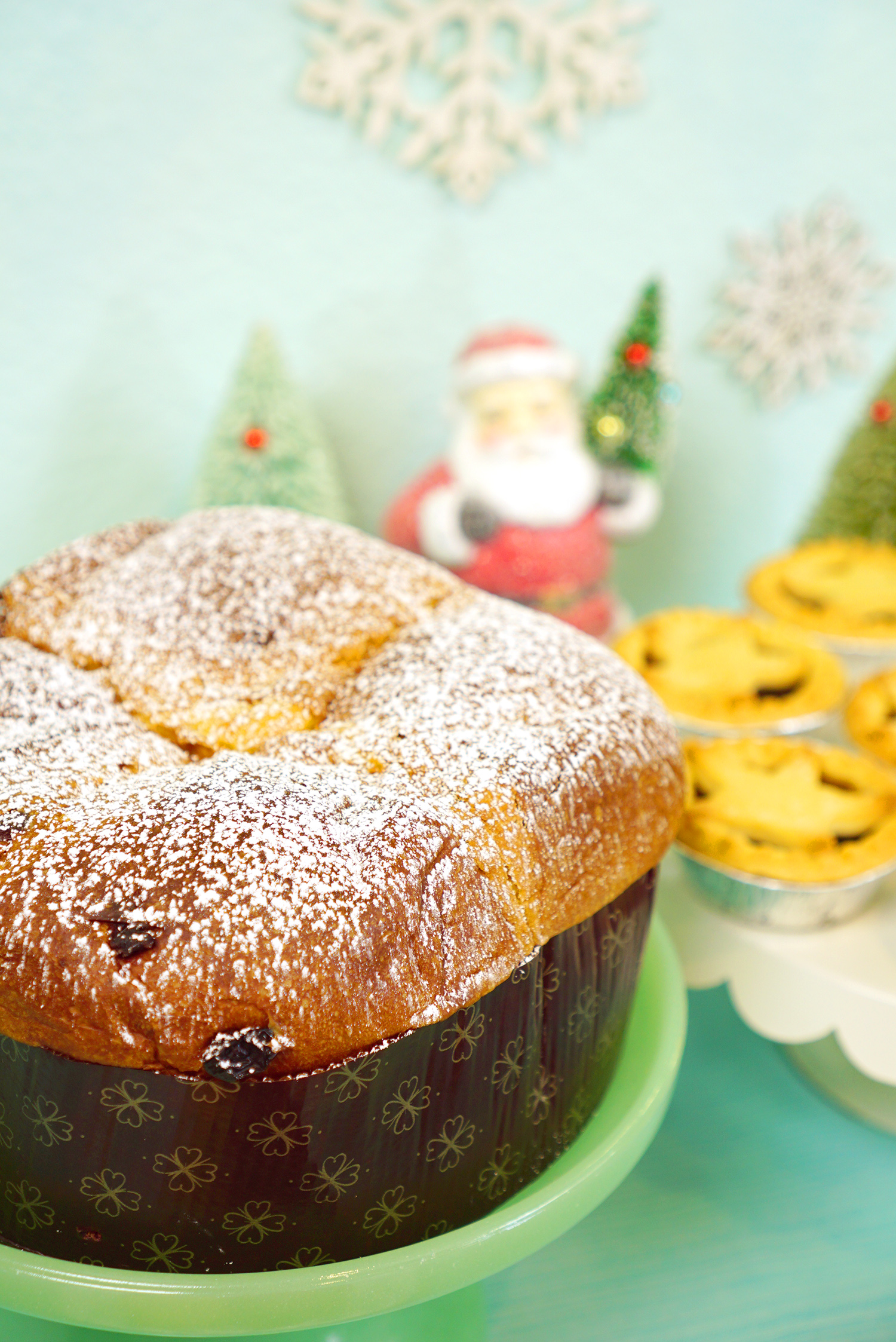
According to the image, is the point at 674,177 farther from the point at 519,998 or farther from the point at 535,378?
the point at 519,998

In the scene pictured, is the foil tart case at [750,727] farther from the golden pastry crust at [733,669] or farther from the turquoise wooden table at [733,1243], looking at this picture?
the turquoise wooden table at [733,1243]

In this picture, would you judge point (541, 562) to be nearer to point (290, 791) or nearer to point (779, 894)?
point (779, 894)

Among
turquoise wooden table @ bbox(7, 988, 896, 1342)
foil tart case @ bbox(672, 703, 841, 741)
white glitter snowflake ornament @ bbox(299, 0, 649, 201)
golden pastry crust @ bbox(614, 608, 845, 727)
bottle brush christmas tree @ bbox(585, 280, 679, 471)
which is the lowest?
turquoise wooden table @ bbox(7, 988, 896, 1342)

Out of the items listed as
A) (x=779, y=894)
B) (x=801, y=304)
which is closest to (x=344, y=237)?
(x=801, y=304)

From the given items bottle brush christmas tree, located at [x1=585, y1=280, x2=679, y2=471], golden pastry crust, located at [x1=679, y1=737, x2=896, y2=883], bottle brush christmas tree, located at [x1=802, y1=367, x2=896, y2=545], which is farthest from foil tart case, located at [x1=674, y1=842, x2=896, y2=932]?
bottle brush christmas tree, located at [x1=802, y1=367, x2=896, y2=545]

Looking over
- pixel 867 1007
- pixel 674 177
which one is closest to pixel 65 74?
pixel 674 177

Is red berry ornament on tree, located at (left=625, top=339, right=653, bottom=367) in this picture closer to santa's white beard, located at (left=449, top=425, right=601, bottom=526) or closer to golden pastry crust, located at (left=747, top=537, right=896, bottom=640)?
santa's white beard, located at (left=449, top=425, right=601, bottom=526)

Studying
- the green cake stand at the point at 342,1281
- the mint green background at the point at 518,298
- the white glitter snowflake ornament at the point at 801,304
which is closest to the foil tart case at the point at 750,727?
the mint green background at the point at 518,298
